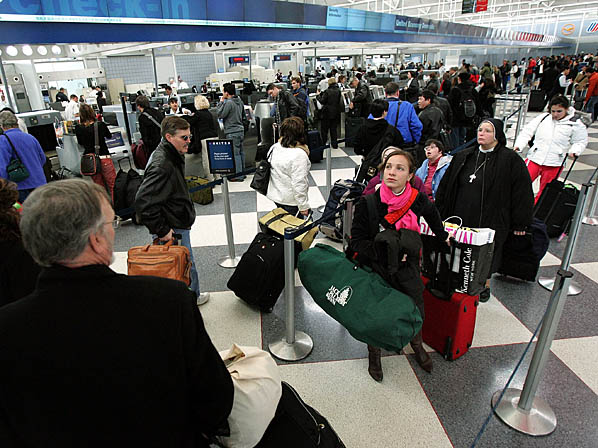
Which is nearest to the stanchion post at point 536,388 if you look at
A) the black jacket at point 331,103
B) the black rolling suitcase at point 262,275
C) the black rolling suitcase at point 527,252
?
the black rolling suitcase at point 527,252

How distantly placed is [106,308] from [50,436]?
328mm

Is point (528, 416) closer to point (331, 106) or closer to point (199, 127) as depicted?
point (199, 127)

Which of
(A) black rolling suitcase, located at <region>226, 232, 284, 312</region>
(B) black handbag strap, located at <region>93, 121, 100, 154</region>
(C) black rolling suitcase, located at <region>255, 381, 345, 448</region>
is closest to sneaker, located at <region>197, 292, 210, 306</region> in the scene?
(A) black rolling suitcase, located at <region>226, 232, 284, 312</region>

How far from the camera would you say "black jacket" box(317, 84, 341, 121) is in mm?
7668

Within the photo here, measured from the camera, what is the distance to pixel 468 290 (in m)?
2.35

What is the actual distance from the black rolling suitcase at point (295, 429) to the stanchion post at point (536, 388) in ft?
3.60

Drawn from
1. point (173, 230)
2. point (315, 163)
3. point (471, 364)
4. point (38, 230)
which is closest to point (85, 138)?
point (173, 230)

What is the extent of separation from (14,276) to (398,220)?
6.11 feet

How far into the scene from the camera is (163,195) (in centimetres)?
241

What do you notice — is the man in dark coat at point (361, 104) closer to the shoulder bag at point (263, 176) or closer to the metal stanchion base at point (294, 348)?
the shoulder bag at point (263, 176)

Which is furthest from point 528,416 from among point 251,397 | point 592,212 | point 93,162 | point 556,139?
point 93,162

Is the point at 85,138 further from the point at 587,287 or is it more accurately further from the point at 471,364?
the point at 587,287

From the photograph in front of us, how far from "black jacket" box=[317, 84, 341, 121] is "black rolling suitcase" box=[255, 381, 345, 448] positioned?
22.5ft

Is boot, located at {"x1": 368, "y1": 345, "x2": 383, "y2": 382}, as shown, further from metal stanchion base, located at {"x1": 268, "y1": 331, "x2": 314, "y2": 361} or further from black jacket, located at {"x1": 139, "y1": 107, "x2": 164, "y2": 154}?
black jacket, located at {"x1": 139, "y1": 107, "x2": 164, "y2": 154}
